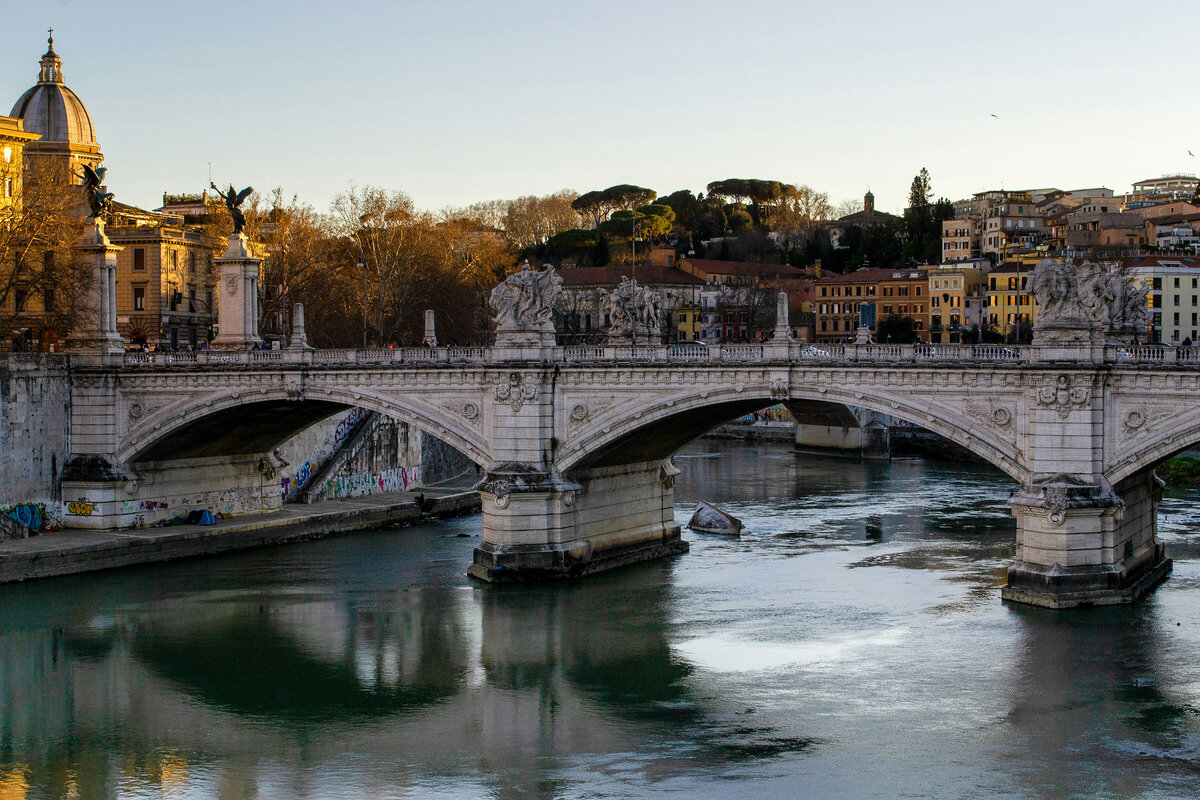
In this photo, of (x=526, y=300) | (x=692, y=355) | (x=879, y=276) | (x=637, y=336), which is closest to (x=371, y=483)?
(x=637, y=336)

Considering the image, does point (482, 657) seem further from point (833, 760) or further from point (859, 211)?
point (859, 211)

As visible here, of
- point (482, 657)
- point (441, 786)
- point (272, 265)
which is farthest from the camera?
point (272, 265)

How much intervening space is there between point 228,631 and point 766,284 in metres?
52.6

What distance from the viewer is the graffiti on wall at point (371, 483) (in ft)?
123

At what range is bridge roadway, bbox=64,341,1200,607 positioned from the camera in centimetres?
2355

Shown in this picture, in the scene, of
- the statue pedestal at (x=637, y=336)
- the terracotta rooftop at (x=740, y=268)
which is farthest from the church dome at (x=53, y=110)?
the terracotta rooftop at (x=740, y=268)

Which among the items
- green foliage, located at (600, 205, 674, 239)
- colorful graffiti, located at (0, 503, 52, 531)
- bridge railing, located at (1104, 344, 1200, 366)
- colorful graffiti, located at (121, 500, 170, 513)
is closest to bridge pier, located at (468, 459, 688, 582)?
colorful graffiti, located at (121, 500, 170, 513)

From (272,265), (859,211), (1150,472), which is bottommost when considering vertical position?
(1150,472)

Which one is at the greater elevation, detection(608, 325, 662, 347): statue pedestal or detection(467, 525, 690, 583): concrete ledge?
detection(608, 325, 662, 347): statue pedestal

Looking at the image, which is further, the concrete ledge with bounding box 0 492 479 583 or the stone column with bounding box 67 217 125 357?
the stone column with bounding box 67 217 125 357

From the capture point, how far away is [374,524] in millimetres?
35344

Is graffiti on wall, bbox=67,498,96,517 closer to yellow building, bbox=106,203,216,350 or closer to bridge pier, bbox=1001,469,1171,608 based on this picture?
yellow building, bbox=106,203,216,350

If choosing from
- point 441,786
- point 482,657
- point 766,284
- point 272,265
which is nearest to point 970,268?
point 766,284

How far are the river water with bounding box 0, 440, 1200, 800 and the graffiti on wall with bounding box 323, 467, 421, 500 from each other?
604 cm
